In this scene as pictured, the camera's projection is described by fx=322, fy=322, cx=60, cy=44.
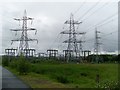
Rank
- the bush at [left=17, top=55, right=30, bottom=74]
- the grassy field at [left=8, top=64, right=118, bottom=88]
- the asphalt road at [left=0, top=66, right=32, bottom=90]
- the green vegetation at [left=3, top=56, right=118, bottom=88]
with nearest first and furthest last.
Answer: the asphalt road at [left=0, top=66, right=32, bottom=90] < the green vegetation at [left=3, top=56, right=118, bottom=88] < the grassy field at [left=8, top=64, right=118, bottom=88] < the bush at [left=17, top=55, right=30, bottom=74]

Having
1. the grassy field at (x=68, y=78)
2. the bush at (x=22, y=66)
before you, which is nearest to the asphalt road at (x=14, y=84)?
the grassy field at (x=68, y=78)

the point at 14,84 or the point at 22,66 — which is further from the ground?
the point at 22,66

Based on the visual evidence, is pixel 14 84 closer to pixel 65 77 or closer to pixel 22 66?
pixel 65 77

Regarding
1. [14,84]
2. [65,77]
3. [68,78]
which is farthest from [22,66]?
[14,84]

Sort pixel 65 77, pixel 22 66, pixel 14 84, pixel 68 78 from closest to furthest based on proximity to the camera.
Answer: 1. pixel 14 84
2. pixel 65 77
3. pixel 68 78
4. pixel 22 66

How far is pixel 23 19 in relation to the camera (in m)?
63.6

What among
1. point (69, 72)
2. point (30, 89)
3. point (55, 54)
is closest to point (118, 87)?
point (30, 89)

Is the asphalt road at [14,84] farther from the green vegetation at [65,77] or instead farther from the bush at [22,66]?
the bush at [22,66]

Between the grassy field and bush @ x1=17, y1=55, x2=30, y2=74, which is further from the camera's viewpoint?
bush @ x1=17, y1=55, x2=30, y2=74

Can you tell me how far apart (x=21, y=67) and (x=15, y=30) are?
2507 cm

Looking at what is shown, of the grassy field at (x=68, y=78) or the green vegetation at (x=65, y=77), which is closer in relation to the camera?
the green vegetation at (x=65, y=77)

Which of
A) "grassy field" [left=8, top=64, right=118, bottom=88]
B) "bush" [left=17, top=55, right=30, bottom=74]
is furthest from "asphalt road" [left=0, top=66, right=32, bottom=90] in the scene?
"bush" [left=17, top=55, right=30, bottom=74]

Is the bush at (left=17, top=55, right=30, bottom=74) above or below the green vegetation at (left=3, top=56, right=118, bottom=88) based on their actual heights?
above

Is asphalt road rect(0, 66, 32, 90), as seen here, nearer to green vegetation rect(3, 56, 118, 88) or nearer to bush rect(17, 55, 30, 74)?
green vegetation rect(3, 56, 118, 88)
